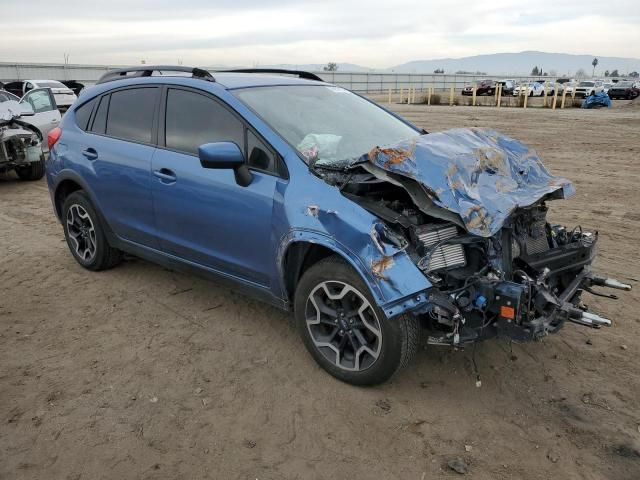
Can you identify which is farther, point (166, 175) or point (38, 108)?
point (38, 108)

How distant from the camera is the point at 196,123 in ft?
12.9

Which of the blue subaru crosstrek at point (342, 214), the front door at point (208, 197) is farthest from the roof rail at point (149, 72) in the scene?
the front door at point (208, 197)

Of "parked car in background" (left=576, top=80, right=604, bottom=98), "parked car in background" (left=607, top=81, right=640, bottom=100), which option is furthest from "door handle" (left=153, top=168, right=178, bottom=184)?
"parked car in background" (left=607, top=81, right=640, bottom=100)

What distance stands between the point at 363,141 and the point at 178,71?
1.68 m

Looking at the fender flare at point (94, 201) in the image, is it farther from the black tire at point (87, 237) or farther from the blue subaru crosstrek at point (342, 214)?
the blue subaru crosstrek at point (342, 214)

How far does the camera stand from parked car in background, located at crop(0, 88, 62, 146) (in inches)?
426

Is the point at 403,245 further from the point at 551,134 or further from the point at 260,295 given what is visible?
the point at 551,134

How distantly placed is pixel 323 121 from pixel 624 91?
44.6 metres

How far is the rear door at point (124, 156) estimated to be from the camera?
426 cm

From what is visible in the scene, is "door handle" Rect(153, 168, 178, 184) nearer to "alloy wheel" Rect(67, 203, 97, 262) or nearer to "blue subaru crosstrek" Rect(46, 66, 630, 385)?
"blue subaru crosstrek" Rect(46, 66, 630, 385)

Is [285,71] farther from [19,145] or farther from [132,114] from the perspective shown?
[19,145]

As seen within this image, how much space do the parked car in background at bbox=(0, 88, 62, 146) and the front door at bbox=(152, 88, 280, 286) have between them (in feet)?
25.1

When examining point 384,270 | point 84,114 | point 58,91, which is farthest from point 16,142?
point 58,91

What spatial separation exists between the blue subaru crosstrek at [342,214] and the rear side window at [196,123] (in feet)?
0.04
